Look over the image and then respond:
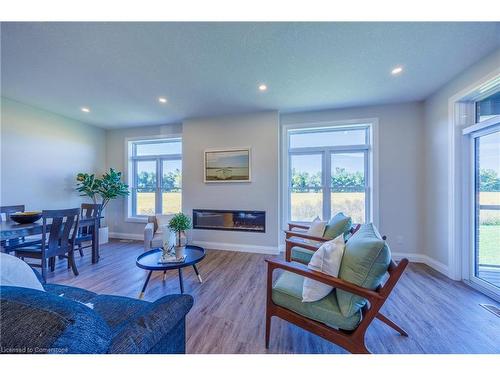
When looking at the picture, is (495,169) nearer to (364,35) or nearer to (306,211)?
(364,35)

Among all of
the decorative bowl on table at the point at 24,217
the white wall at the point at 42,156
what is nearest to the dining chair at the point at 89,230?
the decorative bowl on table at the point at 24,217

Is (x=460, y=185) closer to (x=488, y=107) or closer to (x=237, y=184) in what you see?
(x=488, y=107)

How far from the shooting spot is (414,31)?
1776 mm

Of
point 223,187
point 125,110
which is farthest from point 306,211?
point 125,110

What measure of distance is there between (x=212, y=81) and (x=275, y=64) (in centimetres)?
90

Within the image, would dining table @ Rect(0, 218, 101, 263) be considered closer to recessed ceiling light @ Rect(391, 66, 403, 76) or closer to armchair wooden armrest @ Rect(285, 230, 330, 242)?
armchair wooden armrest @ Rect(285, 230, 330, 242)

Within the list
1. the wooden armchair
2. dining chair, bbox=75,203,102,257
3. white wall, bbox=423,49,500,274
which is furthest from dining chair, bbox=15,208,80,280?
white wall, bbox=423,49,500,274

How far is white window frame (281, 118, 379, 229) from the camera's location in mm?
3445

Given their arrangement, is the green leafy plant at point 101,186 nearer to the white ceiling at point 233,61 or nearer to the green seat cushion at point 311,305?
the white ceiling at point 233,61

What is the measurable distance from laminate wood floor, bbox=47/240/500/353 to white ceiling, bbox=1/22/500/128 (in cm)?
263

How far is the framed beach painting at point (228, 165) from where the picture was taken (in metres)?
3.83

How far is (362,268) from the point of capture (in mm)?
1194

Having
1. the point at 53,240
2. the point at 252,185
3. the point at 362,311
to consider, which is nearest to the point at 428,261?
the point at 362,311

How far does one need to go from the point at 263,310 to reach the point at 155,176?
4.02 meters
